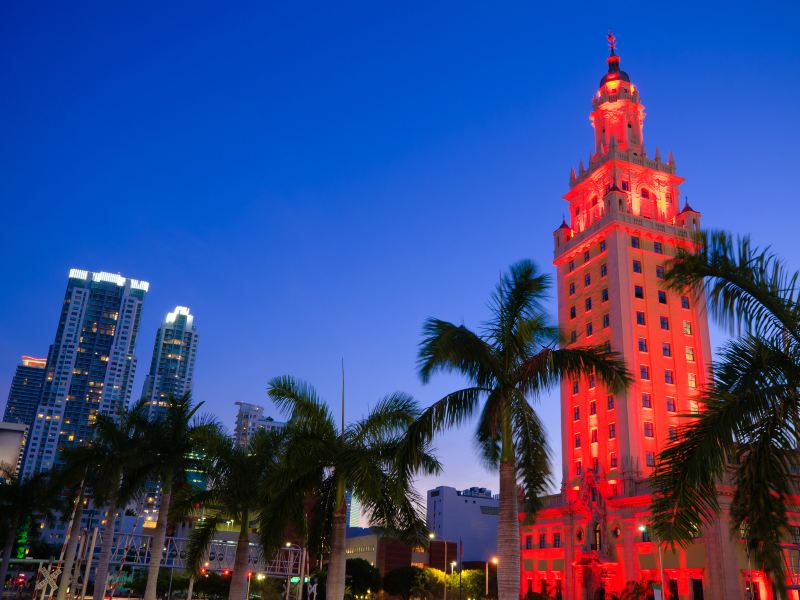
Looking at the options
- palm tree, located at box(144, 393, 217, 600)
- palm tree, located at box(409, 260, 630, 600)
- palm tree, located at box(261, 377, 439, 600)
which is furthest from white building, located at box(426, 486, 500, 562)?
palm tree, located at box(409, 260, 630, 600)

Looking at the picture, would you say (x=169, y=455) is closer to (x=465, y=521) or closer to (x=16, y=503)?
(x=16, y=503)

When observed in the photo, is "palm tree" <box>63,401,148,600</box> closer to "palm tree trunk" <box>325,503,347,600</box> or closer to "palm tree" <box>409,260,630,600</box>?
"palm tree trunk" <box>325,503,347,600</box>

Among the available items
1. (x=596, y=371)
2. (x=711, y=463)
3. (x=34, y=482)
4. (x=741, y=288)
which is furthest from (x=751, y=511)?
(x=34, y=482)

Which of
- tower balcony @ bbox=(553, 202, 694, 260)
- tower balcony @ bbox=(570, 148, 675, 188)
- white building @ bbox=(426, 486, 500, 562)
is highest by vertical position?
tower balcony @ bbox=(570, 148, 675, 188)

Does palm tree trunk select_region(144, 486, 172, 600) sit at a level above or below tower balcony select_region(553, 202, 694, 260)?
below

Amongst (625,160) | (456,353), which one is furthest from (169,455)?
(625,160)

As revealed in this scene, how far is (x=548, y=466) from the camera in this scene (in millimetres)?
19641

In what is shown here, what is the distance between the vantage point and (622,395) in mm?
70562

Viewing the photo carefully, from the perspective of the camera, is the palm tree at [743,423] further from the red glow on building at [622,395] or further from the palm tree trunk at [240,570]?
the red glow on building at [622,395]

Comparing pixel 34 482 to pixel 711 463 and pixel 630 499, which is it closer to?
pixel 630 499

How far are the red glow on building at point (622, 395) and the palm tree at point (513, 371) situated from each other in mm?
56851

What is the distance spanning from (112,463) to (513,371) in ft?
101

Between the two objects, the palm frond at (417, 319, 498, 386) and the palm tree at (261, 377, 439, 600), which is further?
the palm tree at (261, 377, 439, 600)

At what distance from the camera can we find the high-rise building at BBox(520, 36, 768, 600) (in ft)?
245
